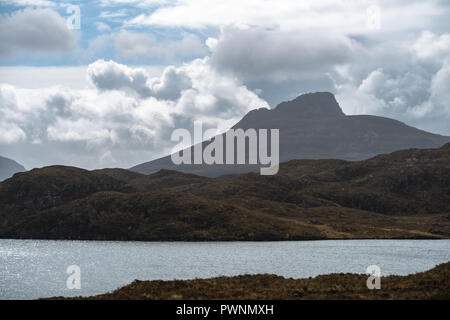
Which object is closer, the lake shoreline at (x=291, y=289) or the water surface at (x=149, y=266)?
the lake shoreline at (x=291, y=289)

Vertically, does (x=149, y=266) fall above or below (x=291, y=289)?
below

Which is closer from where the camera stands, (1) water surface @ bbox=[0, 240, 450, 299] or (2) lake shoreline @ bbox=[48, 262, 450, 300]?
(2) lake shoreline @ bbox=[48, 262, 450, 300]

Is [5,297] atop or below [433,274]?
below

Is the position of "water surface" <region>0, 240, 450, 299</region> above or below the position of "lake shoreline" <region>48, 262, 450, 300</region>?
below

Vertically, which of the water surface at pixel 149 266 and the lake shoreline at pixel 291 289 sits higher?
the lake shoreline at pixel 291 289

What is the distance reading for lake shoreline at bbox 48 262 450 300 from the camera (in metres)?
39.0

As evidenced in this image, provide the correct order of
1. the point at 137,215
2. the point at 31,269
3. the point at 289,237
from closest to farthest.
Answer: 1. the point at 31,269
2. the point at 289,237
3. the point at 137,215

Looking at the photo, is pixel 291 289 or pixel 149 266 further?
pixel 149 266

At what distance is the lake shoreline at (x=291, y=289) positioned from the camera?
39000mm

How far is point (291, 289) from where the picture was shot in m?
42.7
